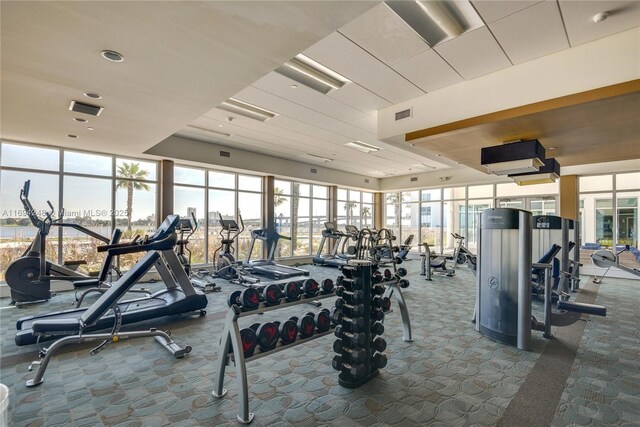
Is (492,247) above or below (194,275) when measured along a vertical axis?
above

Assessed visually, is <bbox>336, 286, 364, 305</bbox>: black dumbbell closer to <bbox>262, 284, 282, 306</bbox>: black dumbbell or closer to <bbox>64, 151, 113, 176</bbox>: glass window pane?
<bbox>262, 284, 282, 306</bbox>: black dumbbell

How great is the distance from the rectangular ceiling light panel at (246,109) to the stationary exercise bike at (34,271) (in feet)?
10.9

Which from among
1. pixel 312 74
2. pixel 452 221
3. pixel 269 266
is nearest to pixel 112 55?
pixel 312 74

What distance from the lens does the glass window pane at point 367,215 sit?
14.2 m

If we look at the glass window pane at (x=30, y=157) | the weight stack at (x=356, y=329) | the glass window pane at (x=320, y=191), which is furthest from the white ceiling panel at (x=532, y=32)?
the glass window pane at (x=320, y=191)

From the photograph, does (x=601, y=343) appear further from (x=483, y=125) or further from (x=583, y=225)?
(x=583, y=225)

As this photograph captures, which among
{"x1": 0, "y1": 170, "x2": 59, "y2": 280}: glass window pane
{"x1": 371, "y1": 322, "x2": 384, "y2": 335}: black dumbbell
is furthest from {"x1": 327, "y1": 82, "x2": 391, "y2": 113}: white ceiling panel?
{"x1": 0, "y1": 170, "x2": 59, "y2": 280}: glass window pane

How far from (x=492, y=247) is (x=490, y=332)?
1099 mm

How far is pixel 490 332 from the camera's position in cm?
395

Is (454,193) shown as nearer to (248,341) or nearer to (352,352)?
(352,352)

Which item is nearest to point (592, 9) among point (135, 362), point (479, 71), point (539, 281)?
point (479, 71)

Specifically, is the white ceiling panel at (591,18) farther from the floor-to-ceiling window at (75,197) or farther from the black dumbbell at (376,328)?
the floor-to-ceiling window at (75,197)

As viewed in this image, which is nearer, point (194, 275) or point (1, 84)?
point (1, 84)

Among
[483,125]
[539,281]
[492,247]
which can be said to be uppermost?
[483,125]
